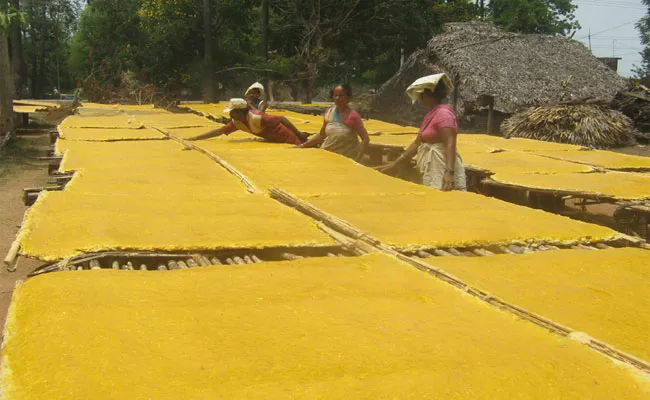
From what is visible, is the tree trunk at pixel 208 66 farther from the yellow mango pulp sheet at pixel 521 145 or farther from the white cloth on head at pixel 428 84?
the white cloth on head at pixel 428 84

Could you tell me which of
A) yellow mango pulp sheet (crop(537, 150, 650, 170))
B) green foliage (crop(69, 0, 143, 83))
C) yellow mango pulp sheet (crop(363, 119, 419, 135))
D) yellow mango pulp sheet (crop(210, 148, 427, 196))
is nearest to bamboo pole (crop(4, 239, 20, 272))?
yellow mango pulp sheet (crop(210, 148, 427, 196))

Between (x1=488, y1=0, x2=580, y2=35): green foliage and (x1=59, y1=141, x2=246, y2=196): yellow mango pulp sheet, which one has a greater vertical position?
(x1=488, y1=0, x2=580, y2=35): green foliage

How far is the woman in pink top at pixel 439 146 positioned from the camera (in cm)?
421

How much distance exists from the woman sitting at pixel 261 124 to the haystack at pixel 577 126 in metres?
6.10

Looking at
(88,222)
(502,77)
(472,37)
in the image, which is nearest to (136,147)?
(88,222)

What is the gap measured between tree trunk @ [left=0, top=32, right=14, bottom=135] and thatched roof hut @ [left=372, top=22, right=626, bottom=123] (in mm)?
8405

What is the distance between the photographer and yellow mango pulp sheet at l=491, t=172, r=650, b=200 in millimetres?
3936

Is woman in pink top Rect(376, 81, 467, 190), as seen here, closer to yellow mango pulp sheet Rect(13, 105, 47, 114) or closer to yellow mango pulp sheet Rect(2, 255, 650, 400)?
yellow mango pulp sheet Rect(2, 255, 650, 400)

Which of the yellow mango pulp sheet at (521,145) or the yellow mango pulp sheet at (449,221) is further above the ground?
the yellow mango pulp sheet at (521,145)

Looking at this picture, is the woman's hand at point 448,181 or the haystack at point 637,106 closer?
the woman's hand at point 448,181

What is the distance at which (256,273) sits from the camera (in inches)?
81.1

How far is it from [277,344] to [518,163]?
4.20 metres

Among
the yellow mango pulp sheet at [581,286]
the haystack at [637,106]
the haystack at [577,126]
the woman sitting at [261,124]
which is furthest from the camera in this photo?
the haystack at [637,106]

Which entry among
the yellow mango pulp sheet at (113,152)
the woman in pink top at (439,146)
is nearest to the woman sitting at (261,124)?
the yellow mango pulp sheet at (113,152)
